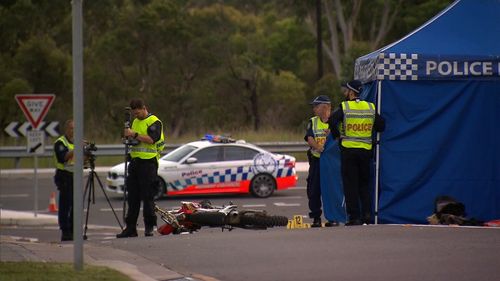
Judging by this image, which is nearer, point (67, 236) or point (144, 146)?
point (144, 146)

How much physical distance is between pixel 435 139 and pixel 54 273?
6.01 meters

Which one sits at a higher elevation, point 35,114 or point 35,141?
point 35,114

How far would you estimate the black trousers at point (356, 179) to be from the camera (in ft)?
42.1

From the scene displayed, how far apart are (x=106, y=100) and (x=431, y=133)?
33.1 metres

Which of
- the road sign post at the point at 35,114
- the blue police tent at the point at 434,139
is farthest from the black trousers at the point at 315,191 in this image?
the road sign post at the point at 35,114

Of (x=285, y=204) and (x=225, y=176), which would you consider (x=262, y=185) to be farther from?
(x=285, y=204)

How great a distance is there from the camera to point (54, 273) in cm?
905

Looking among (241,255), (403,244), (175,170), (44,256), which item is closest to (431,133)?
(403,244)

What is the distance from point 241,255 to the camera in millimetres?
10680

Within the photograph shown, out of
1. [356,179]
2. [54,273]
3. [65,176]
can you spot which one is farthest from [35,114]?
[54,273]

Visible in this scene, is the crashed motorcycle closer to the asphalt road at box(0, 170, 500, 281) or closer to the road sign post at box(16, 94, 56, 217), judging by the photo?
the asphalt road at box(0, 170, 500, 281)

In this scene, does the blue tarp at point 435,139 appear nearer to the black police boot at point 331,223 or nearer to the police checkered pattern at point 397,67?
the police checkered pattern at point 397,67

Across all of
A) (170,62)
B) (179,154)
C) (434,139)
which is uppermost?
(170,62)

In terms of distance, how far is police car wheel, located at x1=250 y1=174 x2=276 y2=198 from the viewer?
23.2 m
